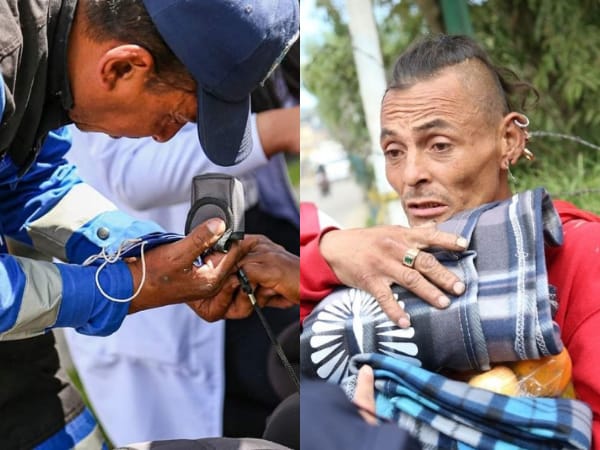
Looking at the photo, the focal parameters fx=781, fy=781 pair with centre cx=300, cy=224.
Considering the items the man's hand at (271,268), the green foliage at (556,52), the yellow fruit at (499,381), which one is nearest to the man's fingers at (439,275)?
the yellow fruit at (499,381)

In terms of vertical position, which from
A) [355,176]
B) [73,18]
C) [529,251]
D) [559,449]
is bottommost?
[559,449]

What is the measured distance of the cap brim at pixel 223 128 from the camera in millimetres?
1394

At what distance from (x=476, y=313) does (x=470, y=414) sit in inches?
5.5

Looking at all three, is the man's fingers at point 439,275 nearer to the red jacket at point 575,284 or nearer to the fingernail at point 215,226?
the red jacket at point 575,284

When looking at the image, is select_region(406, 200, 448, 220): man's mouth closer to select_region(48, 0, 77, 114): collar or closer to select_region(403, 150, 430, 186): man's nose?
select_region(403, 150, 430, 186): man's nose

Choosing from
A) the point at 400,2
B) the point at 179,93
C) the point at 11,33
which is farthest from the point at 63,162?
the point at 400,2

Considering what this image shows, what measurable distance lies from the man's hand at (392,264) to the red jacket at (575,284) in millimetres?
36

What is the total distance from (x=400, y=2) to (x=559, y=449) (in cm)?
127

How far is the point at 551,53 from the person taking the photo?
1938 millimetres

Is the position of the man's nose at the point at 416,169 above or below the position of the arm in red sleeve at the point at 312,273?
above

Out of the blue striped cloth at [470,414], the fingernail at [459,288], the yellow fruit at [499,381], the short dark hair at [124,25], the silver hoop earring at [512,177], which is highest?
the short dark hair at [124,25]

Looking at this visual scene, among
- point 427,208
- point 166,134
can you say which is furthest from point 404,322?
point 166,134

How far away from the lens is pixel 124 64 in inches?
51.4

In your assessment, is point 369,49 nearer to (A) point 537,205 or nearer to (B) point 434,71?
(B) point 434,71
